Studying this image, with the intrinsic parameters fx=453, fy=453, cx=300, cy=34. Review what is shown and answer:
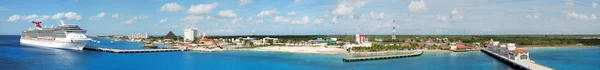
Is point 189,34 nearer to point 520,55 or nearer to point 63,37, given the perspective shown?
point 63,37

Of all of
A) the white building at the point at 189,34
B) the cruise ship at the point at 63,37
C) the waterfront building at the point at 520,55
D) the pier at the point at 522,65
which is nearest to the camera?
the pier at the point at 522,65

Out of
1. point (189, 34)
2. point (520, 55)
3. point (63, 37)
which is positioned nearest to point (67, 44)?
point (63, 37)

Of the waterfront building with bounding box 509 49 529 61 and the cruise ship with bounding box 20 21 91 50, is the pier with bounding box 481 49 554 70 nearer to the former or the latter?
the waterfront building with bounding box 509 49 529 61

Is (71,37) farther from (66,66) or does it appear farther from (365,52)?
(365,52)

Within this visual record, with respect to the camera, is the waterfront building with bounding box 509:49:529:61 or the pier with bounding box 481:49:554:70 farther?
the waterfront building with bounding box 509:49:529:61

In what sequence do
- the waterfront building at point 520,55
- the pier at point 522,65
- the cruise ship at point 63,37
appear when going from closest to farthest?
the pier at point 522,65 < the waterfront building at point 520,55 < the cruise ship at point 63,37

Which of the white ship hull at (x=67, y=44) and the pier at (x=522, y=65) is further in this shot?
the white ship hull at (x=67, y=44)

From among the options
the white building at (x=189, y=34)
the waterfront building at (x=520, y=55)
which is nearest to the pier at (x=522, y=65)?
the waterfront building at (x=520, y=55)

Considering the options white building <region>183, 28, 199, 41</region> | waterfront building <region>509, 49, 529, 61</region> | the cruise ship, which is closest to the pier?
waterfront building <region>509, 49, 529, 61</region>

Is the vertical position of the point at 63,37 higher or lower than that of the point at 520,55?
higher

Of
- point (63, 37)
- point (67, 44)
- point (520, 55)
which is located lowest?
point (520, 55)

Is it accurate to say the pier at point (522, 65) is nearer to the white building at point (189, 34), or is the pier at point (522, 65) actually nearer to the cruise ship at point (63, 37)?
the cruise ship at point (63, 37)
